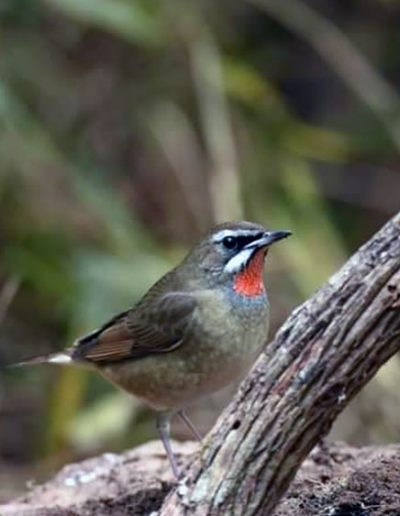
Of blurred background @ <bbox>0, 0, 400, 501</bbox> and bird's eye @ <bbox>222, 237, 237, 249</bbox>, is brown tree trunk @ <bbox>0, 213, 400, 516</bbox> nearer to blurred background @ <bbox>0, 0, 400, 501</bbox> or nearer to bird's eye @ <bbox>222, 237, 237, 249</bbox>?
bird's eye @ <bbox>222, 237, 237, 249</bbox>

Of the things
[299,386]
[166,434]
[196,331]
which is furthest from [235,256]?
[299,386]

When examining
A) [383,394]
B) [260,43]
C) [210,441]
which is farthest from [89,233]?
[210,441]

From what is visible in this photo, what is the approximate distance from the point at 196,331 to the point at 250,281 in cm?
22

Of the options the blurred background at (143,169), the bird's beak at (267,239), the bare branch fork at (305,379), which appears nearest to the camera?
the bare branch fork at (305,379)

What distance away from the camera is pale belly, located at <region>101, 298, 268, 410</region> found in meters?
4.48

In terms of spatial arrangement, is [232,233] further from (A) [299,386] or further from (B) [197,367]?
(A) [299,386]

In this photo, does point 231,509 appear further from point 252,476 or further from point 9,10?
point 9,10

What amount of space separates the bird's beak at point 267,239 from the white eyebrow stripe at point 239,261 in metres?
0.02

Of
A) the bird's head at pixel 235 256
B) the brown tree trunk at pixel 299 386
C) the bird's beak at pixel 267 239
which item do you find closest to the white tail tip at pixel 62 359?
the bird's head at pixel 235 256

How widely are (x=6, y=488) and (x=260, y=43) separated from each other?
3.71m

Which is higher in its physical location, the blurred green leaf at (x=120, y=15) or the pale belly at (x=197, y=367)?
the blurred green leaf at (x=120, y=15)

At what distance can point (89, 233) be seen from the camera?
743 centimetres

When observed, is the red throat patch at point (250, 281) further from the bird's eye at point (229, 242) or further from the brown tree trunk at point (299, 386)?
the brown tree trunk at point (299, 386)

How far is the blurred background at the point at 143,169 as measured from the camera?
21.1ft
